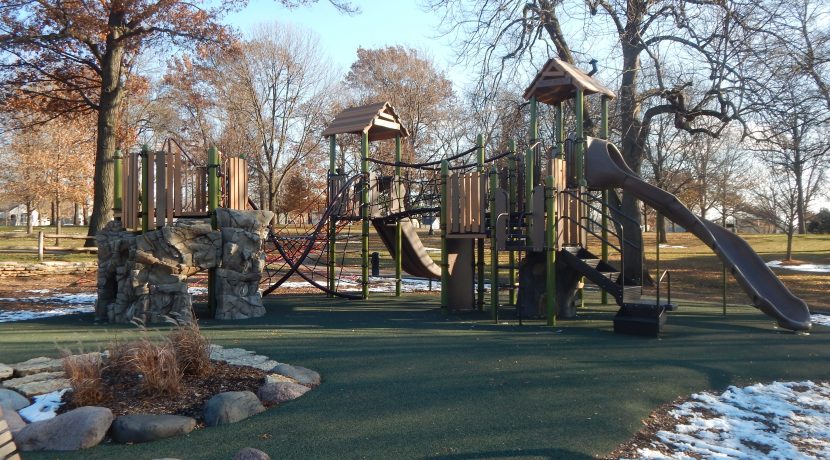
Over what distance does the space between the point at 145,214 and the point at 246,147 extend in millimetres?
25048

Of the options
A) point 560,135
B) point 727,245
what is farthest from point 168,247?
point 727,245

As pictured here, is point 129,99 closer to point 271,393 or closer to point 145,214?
point 145,214

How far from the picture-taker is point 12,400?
5.55m

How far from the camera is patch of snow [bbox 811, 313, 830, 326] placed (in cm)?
1141

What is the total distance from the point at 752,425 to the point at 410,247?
10277 millimetres

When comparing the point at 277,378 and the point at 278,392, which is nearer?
the point at 278,392

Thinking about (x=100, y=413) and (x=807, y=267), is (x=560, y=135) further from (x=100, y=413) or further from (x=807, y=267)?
(x=807, y=267)

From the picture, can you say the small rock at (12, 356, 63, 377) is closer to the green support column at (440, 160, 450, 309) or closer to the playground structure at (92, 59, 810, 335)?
the playground structure at (92, 59, 810, 335)

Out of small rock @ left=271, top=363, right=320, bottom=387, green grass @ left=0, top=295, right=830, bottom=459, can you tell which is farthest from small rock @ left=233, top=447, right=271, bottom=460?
small rock @ left=271, top=363, right=320, bottom=387

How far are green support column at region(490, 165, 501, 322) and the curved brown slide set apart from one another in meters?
1.98

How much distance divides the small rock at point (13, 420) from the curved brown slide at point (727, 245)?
31.2ft

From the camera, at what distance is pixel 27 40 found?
19125 millimetres

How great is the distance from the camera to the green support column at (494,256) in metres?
10.9

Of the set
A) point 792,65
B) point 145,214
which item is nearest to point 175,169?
point 145,214
